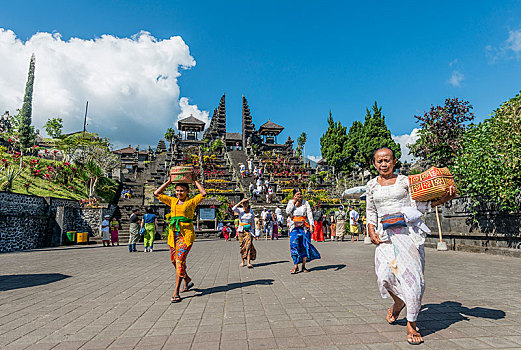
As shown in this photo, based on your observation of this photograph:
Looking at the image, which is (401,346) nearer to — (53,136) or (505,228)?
(505,228)

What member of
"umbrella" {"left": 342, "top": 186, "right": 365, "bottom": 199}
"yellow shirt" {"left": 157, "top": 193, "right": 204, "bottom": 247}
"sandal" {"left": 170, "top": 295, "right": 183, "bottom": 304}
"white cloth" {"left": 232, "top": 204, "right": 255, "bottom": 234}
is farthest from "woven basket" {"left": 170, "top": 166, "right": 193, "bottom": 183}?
"umbrella" {"left": 342, "top": 186, "right": 365, "bottom": 199}

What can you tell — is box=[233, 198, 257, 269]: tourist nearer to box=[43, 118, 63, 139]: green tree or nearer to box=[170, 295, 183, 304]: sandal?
box=[170, 295, 183, 304]: sandal

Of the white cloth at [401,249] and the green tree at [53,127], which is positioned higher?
the green tree at [53,127]

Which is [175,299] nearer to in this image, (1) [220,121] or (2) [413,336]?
(2) [413,336]

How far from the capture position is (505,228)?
926 centimetres

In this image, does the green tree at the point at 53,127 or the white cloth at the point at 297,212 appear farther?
the green tree at the point at 53,127

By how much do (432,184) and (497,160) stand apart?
7.84 m

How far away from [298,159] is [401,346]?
44912mm

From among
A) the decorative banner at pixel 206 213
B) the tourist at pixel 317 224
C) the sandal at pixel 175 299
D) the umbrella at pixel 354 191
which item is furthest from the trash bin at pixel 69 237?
the sandal at pixel 175 299

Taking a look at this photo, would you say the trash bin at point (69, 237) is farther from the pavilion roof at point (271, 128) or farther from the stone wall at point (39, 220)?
the pavilion roof at point (271, 128)

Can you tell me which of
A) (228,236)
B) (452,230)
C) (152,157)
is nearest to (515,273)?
(452,230)

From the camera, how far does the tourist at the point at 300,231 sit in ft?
22.1

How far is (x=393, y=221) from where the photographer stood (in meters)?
3.11

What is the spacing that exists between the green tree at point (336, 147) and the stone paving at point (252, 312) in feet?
124
